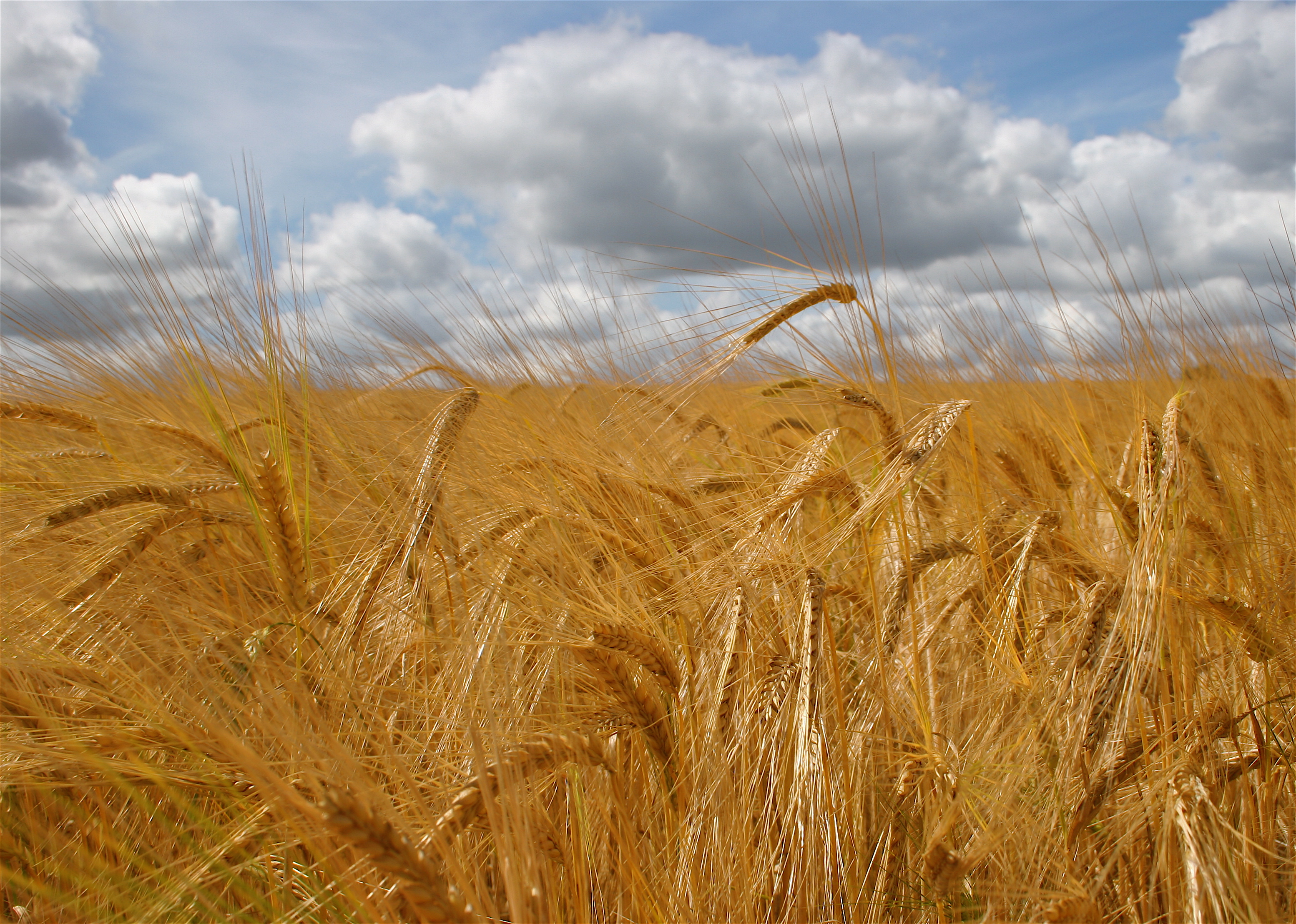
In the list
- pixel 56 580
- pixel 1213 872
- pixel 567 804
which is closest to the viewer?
pixel 1213 872

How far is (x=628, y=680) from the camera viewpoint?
1.08m

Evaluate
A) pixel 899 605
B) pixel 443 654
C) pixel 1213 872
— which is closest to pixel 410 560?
pixel 443 654

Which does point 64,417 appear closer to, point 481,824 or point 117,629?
point 117,629

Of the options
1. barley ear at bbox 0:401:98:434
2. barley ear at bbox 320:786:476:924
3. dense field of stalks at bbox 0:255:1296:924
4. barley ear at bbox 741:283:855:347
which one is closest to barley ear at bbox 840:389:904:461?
dense field of stalks at bbox 0:255:1296:924

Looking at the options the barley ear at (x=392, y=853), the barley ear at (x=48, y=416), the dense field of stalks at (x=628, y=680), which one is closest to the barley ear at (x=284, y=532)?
the dense field of stalks at (x=628, y=680)

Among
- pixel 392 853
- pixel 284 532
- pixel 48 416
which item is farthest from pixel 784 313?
pixel 48 416

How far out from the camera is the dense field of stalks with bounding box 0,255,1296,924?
90 cm

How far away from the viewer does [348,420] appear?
6.01 ft

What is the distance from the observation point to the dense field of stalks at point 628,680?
902 mm

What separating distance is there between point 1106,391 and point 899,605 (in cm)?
191

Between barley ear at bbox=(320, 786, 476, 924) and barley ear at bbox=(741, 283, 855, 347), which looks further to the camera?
barley ear at bbox=(741, 283, 855, 347)

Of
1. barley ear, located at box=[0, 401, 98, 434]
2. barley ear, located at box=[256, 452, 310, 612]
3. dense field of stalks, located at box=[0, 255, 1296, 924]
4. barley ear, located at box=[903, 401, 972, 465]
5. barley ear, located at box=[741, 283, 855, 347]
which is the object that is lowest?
dense field of stalks, located at box=[0, 255, 1296, 924]

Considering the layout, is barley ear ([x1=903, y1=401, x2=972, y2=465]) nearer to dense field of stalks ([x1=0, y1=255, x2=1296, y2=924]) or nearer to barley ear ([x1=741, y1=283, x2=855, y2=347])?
dense field of stalks ([x1=0, y1=255, x2=1296, y2=924])

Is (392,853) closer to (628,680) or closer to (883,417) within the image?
(628,680)
